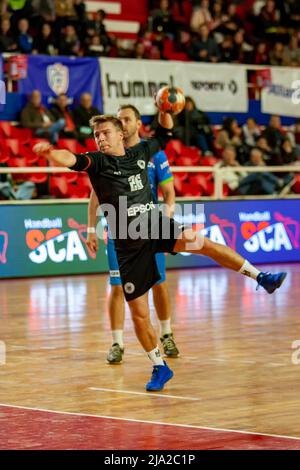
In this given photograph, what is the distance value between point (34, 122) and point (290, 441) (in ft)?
51.8

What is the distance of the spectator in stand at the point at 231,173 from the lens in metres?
22.4

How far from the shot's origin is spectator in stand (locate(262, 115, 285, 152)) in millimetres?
25156

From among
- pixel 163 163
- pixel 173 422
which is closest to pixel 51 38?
pixel 163 163

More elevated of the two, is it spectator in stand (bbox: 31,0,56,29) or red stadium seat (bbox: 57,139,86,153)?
spectator in stand (bbox: 31,0,56,29)

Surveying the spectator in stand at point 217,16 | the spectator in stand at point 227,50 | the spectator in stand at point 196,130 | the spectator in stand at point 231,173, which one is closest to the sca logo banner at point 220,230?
the spectator in stand at point 231,173

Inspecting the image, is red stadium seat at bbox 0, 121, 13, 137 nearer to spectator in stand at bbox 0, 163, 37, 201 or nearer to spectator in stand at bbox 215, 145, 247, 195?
spectator in stand at bbox 0, 163, 37, 201

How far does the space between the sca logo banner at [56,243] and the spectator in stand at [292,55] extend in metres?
11.3

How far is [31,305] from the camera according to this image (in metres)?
14.6

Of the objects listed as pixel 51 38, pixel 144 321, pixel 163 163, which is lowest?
pixel 144 321

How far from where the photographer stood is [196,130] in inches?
966

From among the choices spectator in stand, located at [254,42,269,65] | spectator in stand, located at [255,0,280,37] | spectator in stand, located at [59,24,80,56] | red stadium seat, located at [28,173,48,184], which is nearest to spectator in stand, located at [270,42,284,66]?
spectator in stand, located at [254,42,269,65]

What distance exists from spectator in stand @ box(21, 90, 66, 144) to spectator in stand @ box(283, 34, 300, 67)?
930 centimetres

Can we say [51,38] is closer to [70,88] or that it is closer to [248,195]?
[70,88]

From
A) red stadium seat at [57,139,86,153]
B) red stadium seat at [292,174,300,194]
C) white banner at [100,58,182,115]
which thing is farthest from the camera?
red stadium seat at [292,174,300,194]
